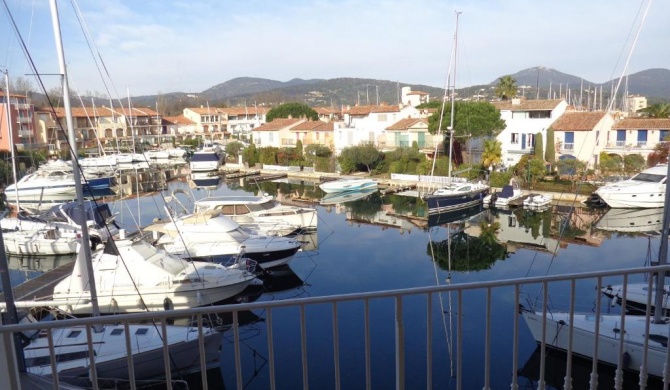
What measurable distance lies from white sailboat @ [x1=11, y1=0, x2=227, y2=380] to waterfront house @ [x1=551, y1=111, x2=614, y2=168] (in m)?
24.5

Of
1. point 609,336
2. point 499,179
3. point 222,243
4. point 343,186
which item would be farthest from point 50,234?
point 499,179

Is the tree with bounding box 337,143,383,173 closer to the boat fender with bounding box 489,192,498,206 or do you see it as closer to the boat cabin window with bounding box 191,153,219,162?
the boat fender with bounding box 489,192,498,206

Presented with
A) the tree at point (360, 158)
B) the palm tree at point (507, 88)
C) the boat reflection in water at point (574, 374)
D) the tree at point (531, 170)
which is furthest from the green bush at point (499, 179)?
the boat reflection in water at point (574, 374)

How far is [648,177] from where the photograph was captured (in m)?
Result: 22.4

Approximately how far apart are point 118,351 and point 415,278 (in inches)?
317

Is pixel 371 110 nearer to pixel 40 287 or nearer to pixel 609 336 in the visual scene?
pixel 40 287

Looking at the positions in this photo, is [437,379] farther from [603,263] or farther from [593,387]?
[603,263]

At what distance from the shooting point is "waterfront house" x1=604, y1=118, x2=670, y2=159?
2664cm

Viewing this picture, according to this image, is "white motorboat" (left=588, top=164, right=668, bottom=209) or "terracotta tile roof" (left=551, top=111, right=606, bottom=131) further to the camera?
"terracotta tile roof" (left=551, top=111, right=606, bottom=131)

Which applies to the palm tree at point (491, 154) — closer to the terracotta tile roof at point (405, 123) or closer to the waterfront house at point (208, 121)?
the terracotta tile roof at point (405, 123)

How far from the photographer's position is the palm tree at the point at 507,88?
38156 mm

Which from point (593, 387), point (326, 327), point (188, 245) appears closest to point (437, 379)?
point (326, 327)

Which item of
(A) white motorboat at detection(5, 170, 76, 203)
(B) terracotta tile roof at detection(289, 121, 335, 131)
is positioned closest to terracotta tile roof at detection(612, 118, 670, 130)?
(B) terracotta tile roof at detection(289, 121, 335, 131)

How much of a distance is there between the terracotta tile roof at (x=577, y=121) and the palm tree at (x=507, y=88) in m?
9.20
